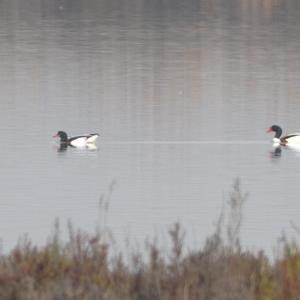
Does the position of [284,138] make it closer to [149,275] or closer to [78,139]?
[78,139]

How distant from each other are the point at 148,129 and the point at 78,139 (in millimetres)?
3089

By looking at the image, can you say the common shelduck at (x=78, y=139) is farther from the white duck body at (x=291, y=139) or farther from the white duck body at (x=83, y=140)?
the white duck body at (x=291, y=139)

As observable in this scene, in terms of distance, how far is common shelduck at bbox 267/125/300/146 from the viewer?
1118 inches

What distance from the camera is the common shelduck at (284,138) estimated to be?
93.1 ft

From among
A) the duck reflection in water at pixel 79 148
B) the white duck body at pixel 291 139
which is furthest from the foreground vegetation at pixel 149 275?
the white duck body at pixel 291 139

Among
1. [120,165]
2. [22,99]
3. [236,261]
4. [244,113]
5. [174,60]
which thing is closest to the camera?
[236,261]

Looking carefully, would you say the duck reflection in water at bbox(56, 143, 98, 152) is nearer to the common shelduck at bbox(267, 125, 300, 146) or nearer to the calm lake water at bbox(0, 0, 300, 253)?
the calm lake water at bbox(0, 0, 300, 253)

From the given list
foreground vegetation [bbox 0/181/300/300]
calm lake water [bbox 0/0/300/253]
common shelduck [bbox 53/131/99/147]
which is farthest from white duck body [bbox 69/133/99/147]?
foreground vegetation [bbox 0/181/300/300]

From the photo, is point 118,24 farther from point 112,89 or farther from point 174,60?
point 112,89

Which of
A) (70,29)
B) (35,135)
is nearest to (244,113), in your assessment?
(35,135)

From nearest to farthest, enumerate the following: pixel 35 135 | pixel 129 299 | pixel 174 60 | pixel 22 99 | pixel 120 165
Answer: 1. pixel 129 299
2. pixel 120 165
3. pixel 35 135
4. pixel 22 99
5. pixel 174 60

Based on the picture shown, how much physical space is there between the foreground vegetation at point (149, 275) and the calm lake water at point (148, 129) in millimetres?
925

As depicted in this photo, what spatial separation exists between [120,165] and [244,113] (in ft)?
28.7

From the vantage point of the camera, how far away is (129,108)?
114 ft
